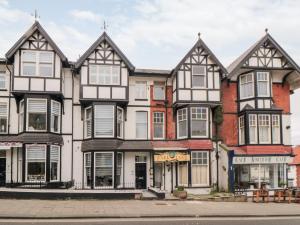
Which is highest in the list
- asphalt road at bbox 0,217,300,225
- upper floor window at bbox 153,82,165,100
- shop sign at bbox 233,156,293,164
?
upper floor window at bbox 153,82,165,100

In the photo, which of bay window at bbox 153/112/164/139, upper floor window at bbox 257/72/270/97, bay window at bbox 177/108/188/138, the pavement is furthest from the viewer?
bay window at bbox 153/112/164/139

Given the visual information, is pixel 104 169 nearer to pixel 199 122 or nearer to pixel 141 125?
pixel 141 125

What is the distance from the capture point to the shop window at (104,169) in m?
31.5

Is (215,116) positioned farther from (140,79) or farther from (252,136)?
(140,79)

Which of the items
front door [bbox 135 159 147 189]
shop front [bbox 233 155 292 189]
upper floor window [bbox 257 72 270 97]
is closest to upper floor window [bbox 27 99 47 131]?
front door [bbox 135 159 147 189]

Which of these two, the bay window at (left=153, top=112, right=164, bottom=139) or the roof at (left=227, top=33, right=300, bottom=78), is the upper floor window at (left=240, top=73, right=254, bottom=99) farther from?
the bay window at (left=153, top=112, right=164, bottom=139)

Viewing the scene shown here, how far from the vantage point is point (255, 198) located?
94.4ft

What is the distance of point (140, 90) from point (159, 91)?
1.64 metres

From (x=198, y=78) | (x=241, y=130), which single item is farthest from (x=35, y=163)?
(x=241, y=130)

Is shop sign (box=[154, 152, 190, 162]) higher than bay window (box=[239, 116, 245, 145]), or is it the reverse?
bay window (box=[239, 116, 245, 145])

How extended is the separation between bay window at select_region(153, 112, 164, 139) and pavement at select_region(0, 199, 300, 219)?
10.5 meters

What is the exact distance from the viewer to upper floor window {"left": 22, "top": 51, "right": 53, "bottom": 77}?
1217 inches

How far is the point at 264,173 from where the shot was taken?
33281 millimetres

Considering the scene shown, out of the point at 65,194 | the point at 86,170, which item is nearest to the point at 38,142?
the point at 86,170
